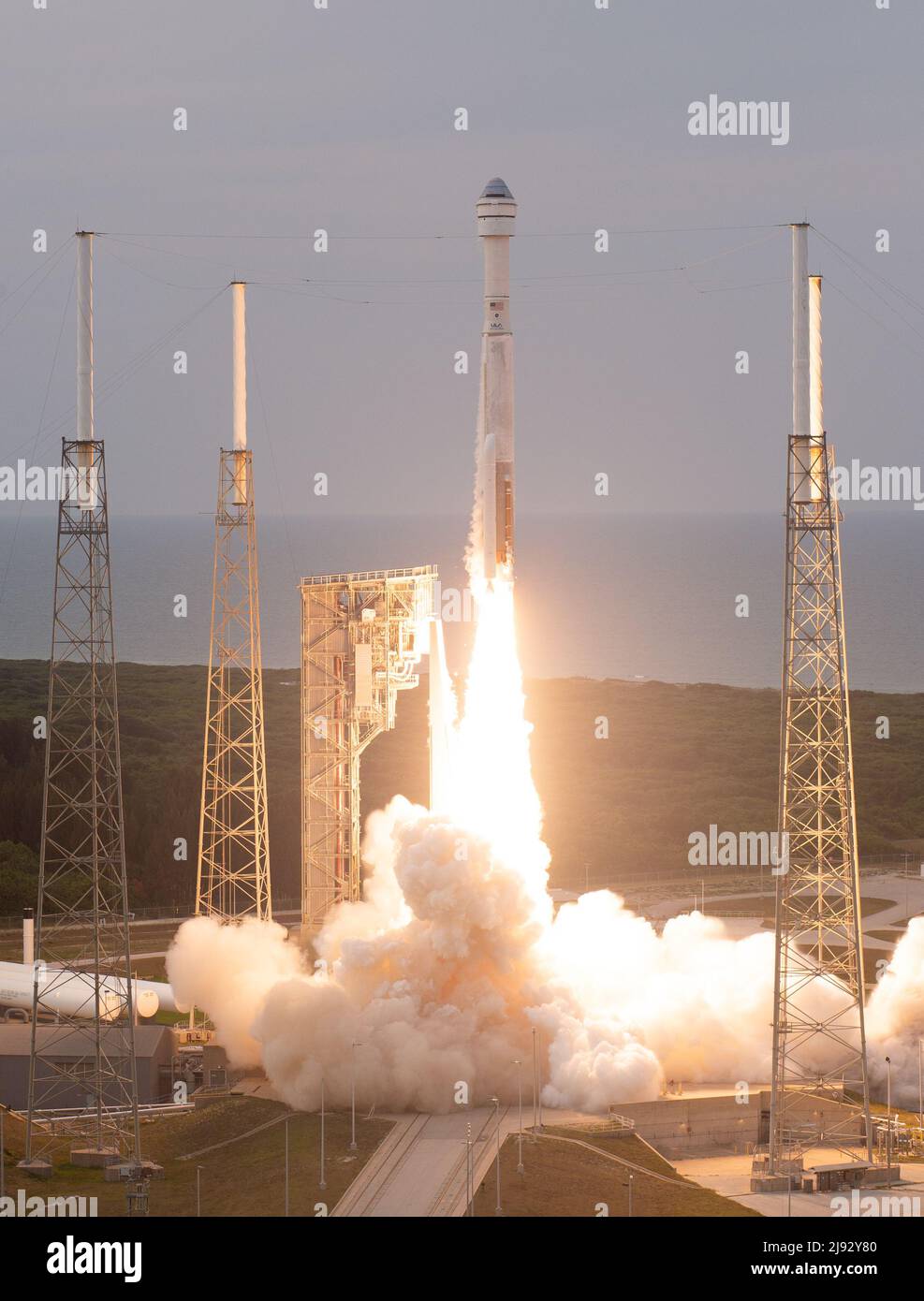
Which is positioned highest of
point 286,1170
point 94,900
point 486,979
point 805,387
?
point 805,387

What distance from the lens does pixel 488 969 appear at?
47531 millimetres

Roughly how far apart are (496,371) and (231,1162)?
16943 millimetres

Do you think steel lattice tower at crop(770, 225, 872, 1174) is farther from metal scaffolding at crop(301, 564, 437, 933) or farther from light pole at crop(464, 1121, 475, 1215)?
metal scaffolding at crop(301, 564, 437, 933)

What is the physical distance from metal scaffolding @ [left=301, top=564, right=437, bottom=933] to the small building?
6191 mm

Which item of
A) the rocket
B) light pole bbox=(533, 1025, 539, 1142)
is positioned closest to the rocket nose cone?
the rocket

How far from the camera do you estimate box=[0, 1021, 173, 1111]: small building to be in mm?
48125

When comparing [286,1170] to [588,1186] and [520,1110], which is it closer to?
[588,1186]

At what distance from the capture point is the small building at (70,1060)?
4812cm

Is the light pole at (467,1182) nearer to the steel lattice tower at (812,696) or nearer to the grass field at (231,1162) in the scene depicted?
the grass field at (231,1162)

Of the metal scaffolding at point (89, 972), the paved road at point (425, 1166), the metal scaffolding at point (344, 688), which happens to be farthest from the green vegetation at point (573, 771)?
the paved road at point (425, 1166)

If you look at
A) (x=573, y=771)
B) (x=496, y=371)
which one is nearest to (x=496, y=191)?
(x=496, y=371)

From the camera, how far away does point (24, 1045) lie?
162ft

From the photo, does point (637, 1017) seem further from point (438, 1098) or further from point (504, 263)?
point (504, 263)
